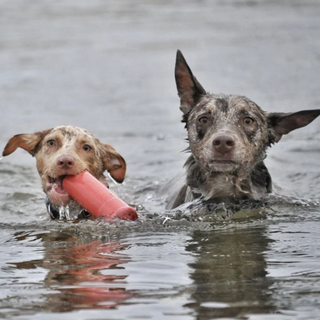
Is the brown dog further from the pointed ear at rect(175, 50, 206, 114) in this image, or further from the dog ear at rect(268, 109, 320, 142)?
the dog ear at rect(268, 109, 320, 142)

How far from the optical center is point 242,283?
5781 mm

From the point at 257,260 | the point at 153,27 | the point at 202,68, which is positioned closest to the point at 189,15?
the point at 153,27

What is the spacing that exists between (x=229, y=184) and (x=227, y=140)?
683 millimetres

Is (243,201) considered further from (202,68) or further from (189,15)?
(189,15)

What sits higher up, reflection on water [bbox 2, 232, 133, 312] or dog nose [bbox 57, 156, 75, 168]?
dog nose [bbox 57, 156, 75, 168]

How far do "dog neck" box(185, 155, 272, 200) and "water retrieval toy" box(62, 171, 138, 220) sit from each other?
42.7 inches

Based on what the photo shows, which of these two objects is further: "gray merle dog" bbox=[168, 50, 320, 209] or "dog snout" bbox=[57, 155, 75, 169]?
"gray merle dog" bbox=[168, 50, 320, 209]

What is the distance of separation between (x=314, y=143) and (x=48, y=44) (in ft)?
31.2

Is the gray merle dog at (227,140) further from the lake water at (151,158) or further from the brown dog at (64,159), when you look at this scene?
the brown dog at (64,159)

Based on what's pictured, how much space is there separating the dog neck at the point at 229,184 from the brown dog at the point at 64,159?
2.57 feet

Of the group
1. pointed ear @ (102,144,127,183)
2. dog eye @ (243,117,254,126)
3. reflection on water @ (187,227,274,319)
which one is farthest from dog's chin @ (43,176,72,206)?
dog eye @ (243,117,254,126)

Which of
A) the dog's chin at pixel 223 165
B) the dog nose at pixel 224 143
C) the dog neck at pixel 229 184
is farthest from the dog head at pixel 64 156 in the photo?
the dog nose at pixel 224 143

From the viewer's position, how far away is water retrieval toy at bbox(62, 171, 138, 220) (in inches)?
303

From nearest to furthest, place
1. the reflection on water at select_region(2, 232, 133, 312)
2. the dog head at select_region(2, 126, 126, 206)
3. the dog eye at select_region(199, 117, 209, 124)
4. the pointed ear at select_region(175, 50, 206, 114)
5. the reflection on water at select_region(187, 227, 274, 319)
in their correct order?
the reflection on water at select_region(187, 227, 274, 319) → the reflection on water at select_region(2, 232, 133, 312) → the dog head at select_region(2, 126, 126, 206) → the dog eye at select_region(199, 117, 209, 124) → the pointed ear at select_region(175, 50, 206, 114)
